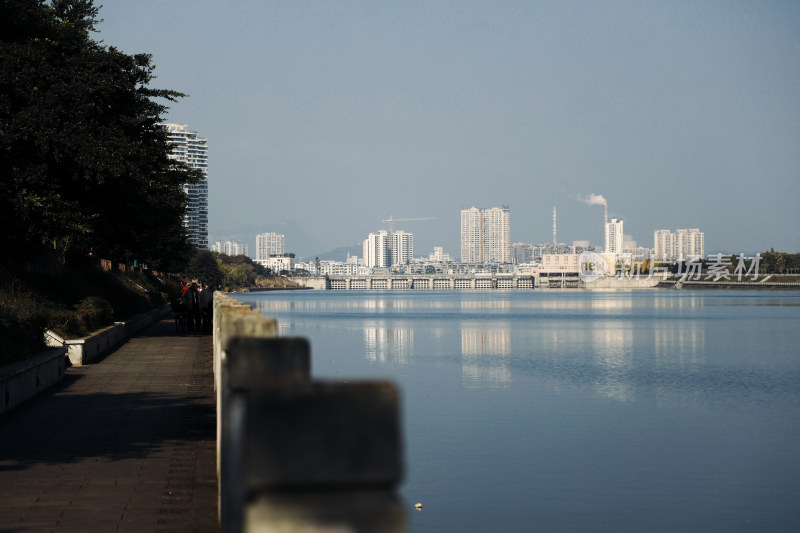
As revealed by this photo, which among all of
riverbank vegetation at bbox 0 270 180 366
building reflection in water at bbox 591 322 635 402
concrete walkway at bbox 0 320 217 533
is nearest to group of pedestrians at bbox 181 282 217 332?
riverbank vegetation at bbox 0 270 180 366

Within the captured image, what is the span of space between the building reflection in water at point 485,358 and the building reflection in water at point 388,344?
10.0ft

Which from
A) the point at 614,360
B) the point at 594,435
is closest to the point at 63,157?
the point at 594,435

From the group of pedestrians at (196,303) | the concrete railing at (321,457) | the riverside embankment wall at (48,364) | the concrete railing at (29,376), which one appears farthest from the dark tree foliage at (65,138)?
the concrete railing at (321,457)

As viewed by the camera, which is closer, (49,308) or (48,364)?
(48,364)

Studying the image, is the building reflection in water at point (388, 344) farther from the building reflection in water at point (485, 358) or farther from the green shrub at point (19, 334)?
the green shrub at point (19, 334)

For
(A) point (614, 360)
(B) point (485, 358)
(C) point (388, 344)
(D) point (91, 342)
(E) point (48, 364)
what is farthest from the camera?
(C) point (388, 344)

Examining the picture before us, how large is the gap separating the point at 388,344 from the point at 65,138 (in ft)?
96.3

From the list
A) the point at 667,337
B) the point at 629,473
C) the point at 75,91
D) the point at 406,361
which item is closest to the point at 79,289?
the point at 75,91

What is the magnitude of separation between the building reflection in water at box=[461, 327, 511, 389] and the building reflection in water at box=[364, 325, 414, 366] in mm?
3056

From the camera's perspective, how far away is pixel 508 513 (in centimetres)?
1598

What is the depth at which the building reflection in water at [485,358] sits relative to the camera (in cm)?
3606

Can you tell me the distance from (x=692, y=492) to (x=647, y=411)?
11018 millimetres

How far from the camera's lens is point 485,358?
46562mm

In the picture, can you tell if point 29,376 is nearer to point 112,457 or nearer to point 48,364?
point 48,364
